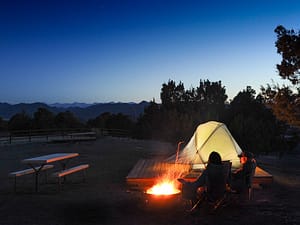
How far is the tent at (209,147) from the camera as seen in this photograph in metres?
8.87

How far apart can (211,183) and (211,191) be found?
14 cm

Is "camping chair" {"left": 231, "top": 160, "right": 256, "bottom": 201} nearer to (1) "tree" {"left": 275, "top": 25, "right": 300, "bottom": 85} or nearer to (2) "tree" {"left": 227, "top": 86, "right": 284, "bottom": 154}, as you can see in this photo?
(1) "tree" {"left": 275, "top": 25, "right": 300, "bottom": 85}

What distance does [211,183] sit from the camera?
5773mm

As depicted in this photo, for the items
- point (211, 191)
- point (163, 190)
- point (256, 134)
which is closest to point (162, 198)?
point (163, 190)

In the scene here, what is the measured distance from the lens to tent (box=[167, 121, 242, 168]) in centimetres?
887

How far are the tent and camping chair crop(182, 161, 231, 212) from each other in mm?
2782

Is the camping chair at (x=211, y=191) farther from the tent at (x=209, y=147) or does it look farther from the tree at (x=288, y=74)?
the tree at (x=288, y=74)

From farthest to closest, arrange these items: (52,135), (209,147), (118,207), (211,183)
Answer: (52,135) → (209,147) → (118,207) → (211,183)

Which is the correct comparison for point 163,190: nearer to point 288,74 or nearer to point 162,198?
point 162,198

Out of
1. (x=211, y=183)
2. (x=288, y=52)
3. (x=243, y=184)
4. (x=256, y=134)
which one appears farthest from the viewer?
(x=256, y=134)

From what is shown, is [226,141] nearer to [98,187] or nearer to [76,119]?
[98,187]

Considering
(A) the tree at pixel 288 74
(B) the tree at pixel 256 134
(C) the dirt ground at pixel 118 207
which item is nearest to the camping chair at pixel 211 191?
(C) the dirt ground at pixel 118 207

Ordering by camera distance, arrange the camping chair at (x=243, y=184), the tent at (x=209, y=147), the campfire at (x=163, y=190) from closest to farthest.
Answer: the campfire at (x=163, y=190) → the camping chair at (x=243, y=184) → the tent at (x=209, y=147)

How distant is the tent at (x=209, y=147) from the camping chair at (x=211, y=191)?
9.13 feet
